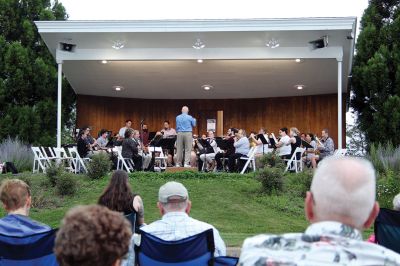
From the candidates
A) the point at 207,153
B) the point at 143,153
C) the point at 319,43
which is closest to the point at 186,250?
the point at 143,153

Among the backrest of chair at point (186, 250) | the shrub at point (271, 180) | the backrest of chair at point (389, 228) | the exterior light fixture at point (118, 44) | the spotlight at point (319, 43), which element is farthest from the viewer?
the exterior light fixture at point (118, 44)

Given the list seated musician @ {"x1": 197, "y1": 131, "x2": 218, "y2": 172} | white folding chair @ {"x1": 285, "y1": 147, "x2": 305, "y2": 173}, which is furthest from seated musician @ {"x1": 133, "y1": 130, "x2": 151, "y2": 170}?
white folding chair @ {"x1": 285, "y1": 147, "x2": 305, "y2": 173}

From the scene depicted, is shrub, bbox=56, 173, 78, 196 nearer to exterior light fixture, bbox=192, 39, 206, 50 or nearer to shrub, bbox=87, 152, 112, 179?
shrub, bbox=87, 152, 112, 179

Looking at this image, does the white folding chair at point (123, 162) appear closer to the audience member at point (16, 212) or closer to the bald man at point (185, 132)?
the bald man at point (185, 132)

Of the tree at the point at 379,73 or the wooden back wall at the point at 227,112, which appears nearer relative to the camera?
the tree at the point at 379,73

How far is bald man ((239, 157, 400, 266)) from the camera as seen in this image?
191cm

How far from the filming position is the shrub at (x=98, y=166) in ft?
40.4

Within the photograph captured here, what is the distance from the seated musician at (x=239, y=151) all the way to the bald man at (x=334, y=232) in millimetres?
12615

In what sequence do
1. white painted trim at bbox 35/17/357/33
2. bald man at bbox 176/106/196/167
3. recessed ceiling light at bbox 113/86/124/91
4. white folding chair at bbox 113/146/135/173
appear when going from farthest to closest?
recessed ceiling light at bbox 113/86/124/91
white painted trim at bbox 35/17/357/33
bald man at bbox 176/106/196/167
white folding chair at bbox 113/146/135/173

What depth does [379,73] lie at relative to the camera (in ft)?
58.8

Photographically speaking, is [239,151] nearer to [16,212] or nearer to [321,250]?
[16,212]

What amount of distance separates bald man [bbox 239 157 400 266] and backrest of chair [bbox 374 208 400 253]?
270 centimetres

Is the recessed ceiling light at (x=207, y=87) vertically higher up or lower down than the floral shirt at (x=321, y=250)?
higher up

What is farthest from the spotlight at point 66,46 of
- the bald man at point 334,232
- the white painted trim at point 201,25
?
the bald man at point 334,232
